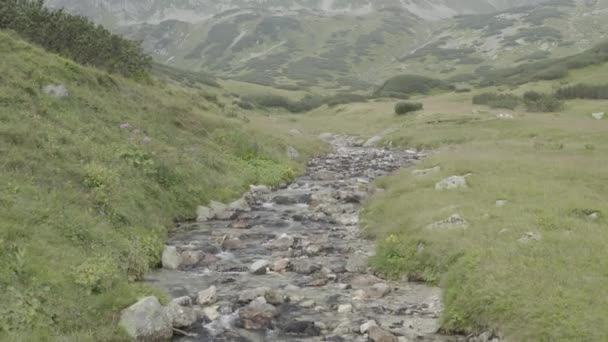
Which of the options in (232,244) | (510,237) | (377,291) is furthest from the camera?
(232,244)

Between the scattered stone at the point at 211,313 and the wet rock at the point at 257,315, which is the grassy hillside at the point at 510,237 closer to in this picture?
the wet rock at the point at 257,315

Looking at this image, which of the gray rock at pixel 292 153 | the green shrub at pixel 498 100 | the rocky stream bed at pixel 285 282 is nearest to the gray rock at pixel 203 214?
the rocky stream bed at pixel 285 282

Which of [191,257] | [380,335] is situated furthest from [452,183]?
[380,335]

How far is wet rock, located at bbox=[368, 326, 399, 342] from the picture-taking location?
13188 mm

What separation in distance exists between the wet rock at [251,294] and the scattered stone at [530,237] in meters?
7.79

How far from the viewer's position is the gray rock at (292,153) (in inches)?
1783

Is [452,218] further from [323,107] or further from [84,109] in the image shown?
[323,107]

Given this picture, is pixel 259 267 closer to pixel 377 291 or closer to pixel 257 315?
pixel 257 315

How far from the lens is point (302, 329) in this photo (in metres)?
14.0

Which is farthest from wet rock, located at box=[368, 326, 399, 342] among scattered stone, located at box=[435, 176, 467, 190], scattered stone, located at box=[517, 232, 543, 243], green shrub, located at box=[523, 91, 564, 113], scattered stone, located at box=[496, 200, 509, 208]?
green shrub, located at box=[523, 91, 564, 113]

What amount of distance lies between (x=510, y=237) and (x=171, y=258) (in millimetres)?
11201

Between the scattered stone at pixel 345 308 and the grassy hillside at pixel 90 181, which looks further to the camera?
the scattered stone at pixel 345 308

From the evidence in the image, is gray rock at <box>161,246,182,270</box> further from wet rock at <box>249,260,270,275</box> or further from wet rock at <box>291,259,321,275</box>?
wet rock at <box>291,259,321,275</box>

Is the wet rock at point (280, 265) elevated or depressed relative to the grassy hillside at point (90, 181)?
depressed
